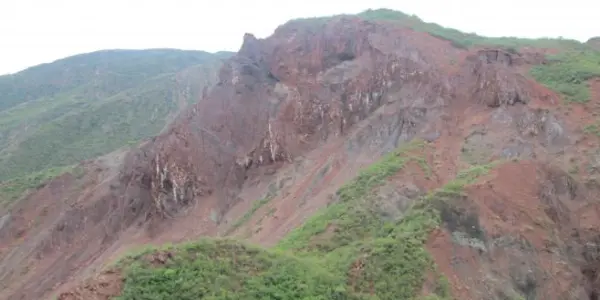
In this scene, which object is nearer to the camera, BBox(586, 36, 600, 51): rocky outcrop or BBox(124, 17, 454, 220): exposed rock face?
BBox(124, 17, 454, 220): exposed rock face

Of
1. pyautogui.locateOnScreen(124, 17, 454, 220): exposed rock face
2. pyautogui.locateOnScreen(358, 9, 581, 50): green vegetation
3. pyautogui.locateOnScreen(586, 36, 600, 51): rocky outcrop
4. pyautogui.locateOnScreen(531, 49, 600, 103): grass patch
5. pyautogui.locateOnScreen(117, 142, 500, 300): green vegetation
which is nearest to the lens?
pyautogui.locateOnScreen(117, 142, 500, 300): green vegetation

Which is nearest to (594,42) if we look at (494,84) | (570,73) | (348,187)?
A: (570,73)

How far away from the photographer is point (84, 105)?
99188 mm

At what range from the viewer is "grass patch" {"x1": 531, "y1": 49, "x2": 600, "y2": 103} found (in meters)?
32.9

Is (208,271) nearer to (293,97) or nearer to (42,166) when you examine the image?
(293,97)

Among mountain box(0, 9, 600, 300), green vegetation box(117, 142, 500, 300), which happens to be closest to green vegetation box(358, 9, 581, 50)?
mountain box(0, 9, 600, 300)

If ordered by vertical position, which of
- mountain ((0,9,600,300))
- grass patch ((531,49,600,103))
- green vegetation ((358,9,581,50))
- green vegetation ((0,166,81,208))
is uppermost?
green vegetation ((358,9,581,50))

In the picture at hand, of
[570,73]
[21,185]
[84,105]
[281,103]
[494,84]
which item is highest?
[494,84]

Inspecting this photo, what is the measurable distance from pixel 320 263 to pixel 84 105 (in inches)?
3527

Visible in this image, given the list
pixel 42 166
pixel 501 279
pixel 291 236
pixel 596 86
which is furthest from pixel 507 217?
pixel 42 166

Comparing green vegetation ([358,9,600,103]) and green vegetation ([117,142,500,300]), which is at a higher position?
green vegetation ([358,9,600,103])

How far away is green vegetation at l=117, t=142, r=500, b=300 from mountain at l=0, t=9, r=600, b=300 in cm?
6

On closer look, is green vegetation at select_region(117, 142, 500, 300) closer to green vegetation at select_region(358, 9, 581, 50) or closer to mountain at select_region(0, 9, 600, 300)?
mountain at select_region(0, 9, 600, 300)

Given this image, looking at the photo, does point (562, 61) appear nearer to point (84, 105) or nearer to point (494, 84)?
point (494, 84)
